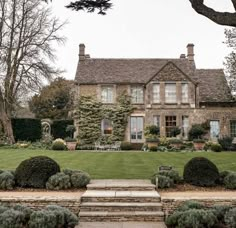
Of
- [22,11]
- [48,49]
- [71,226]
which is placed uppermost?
[22,11]

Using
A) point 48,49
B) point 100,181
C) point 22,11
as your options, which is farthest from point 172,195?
point 22,11

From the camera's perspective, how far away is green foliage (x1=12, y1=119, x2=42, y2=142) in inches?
1556

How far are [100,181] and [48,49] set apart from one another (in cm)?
2429

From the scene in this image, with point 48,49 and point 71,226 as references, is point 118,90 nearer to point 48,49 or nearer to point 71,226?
point 48,49

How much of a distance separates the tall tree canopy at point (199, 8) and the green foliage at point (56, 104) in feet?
134

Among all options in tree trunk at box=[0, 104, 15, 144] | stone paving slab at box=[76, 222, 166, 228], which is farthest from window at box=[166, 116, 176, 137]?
stone paving slab at box=[76, 222, 166, 228]

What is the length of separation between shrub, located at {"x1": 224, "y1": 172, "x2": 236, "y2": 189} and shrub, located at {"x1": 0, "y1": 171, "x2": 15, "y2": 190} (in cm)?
693

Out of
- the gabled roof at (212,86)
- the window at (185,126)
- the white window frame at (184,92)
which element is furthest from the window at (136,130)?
the gabled roof at (212,86)

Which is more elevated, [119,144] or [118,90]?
[118,90]

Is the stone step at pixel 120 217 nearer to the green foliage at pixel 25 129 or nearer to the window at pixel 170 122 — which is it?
the window at pixel 170 122

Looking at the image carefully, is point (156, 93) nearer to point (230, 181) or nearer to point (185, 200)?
point (230, 181)

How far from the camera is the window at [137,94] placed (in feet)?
127

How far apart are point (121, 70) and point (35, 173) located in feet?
91.1

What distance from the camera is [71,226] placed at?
10.0 meters
